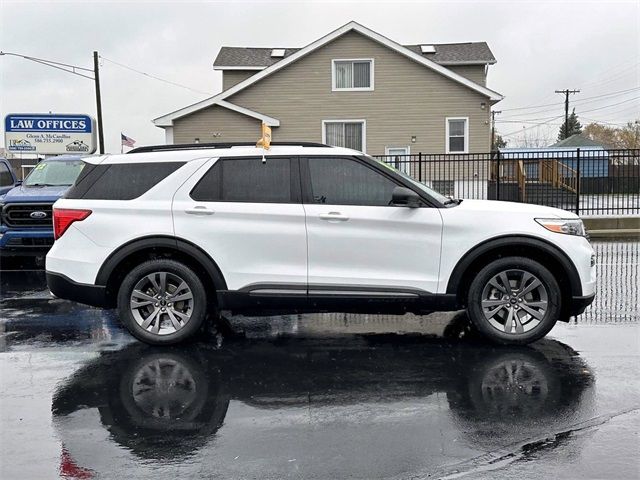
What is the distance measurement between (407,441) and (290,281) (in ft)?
7.64

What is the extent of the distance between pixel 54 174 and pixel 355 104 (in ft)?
53.7

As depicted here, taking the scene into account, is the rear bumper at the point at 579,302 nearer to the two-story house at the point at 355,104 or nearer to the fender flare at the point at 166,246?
the fender flare at the point at 166,246

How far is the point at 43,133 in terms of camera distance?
2402 centimetres

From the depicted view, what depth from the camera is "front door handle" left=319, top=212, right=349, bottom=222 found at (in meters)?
6.02

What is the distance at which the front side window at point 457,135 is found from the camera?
27.2 metres

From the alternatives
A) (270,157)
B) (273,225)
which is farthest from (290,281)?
(270,157)

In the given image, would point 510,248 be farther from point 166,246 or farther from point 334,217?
point 166,246

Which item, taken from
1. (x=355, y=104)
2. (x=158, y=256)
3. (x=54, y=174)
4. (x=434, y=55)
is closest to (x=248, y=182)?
(x=158, y=256)

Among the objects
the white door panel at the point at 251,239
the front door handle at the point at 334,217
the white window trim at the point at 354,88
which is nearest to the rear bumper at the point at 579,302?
the front door handle at the point at 334,217

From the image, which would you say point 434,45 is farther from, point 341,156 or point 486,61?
point 341,156

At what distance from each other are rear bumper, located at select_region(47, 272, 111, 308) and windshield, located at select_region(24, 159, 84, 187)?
7.12 meters

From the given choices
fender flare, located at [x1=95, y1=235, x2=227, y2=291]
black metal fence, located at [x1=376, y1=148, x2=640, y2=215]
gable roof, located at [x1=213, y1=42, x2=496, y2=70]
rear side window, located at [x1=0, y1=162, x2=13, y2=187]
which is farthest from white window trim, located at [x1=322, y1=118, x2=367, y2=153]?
fender flare, located at [x1=95, y1=235, x2=227, y2=291]

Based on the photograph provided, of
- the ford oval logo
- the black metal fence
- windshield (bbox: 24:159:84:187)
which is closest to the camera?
the ford oval logo

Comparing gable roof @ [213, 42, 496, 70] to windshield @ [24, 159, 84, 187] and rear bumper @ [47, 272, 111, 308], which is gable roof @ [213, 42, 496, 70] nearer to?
windshield @ [24, 159, 84, 187]
